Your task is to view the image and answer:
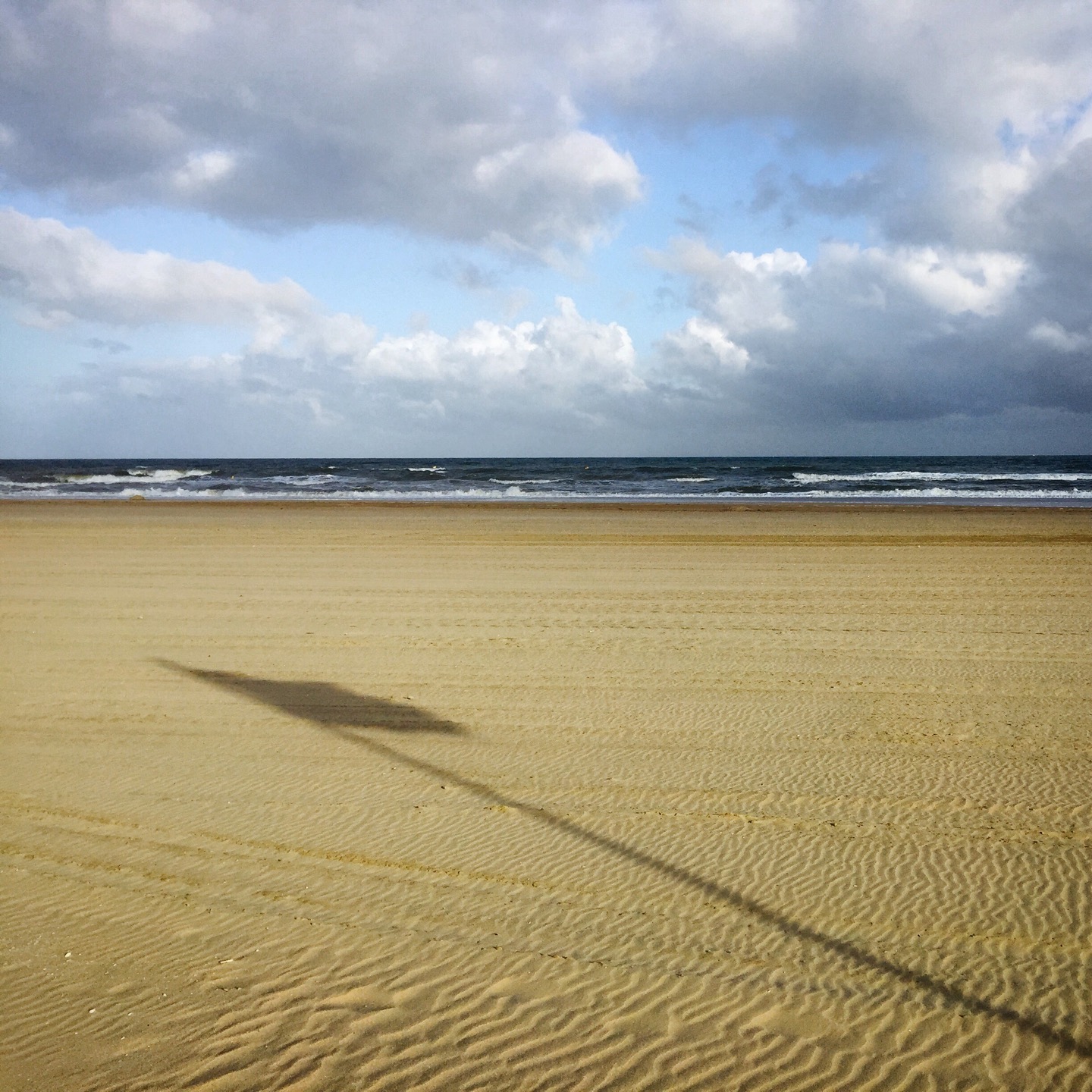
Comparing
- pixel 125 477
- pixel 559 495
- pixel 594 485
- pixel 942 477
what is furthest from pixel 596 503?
pixel 125 477

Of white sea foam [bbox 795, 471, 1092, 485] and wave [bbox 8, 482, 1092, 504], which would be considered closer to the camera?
wave [bbox 8, 482, 1092, 504]

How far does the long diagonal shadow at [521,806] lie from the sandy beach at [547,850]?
0.03 meters

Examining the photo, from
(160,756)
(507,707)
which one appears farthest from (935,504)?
(160,756)

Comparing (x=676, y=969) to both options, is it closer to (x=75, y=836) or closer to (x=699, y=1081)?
(x=699, y=1081)

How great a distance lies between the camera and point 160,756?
703 cm

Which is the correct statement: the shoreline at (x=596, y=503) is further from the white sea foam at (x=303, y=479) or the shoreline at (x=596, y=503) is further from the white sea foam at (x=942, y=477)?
the white sea foam at (x=942, y=477)

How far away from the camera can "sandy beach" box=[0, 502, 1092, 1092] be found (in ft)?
12.2

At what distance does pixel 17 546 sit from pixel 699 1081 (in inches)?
838

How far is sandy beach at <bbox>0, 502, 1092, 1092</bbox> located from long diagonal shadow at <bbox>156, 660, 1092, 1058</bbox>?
0.03 metres

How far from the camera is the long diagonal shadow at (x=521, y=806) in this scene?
3.93 metres

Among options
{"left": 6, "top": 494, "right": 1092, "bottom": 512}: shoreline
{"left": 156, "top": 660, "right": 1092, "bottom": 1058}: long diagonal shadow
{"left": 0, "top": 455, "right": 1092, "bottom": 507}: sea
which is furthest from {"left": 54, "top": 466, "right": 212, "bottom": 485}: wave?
{"left": 156, "top": 660, "right": 1092, "bottom": 1058}: long diagonal shadow

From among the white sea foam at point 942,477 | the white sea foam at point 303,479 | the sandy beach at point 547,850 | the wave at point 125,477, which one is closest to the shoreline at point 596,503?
the white sea foam at point 303,479

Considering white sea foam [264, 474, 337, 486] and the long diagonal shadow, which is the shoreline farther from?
the long diagonal shadow

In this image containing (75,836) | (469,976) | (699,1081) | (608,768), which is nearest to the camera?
(699,1081)
